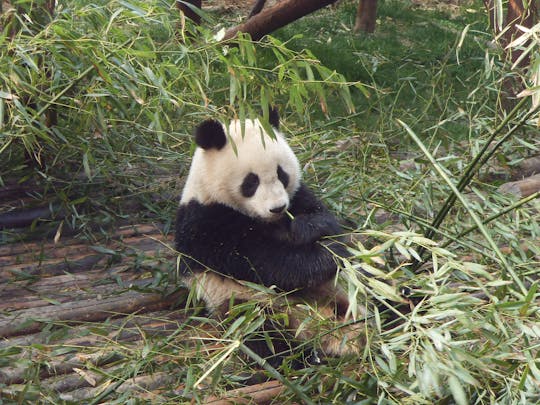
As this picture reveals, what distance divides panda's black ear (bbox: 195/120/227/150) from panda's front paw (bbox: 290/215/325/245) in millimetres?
385

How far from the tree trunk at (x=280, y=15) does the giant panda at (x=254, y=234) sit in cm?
151

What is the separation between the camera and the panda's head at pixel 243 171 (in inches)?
118

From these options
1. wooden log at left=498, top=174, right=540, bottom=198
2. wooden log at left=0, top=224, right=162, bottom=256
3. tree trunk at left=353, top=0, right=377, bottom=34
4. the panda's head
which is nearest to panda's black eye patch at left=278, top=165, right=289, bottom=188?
the panda's head

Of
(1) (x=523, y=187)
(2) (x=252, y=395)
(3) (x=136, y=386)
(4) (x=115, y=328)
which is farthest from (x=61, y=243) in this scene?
(1) (x=523, y=187)

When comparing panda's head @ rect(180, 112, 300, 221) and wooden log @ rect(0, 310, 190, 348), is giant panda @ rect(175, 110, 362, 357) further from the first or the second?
wooden log @ rect(0, 310, 190, 348)

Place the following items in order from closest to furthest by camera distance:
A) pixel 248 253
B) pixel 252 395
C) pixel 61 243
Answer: pixel 252 395
pixel 248 253
pixel 61 243

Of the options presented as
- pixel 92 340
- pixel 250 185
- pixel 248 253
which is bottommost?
pixel 92 340

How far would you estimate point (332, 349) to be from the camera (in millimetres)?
2852

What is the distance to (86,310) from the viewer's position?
2.98 metres

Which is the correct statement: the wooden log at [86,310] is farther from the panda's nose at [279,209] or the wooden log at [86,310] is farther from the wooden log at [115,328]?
the panda's nose at [279,209]

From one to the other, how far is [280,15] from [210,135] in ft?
5.60

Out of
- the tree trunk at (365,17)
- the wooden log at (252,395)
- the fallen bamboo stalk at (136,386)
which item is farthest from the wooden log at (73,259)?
the tree trunk at (365,17)

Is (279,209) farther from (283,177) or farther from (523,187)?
(523,187)

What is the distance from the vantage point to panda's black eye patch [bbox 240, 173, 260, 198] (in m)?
3.01
